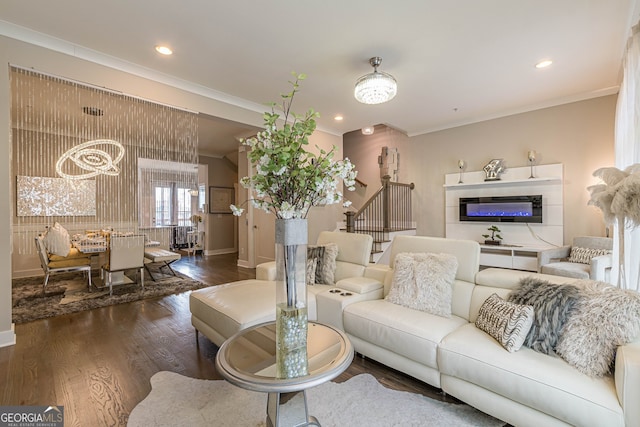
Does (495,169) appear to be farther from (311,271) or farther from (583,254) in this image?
(311,271)

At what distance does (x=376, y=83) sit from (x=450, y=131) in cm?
328

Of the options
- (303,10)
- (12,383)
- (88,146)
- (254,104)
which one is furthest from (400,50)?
(12,383)

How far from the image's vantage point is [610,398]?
1255 millimetres

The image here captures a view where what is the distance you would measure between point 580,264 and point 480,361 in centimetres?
323

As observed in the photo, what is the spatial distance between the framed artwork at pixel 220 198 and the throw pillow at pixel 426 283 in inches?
267

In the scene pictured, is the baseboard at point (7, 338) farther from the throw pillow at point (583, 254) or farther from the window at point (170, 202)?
the throw pillow at point (583, 254)

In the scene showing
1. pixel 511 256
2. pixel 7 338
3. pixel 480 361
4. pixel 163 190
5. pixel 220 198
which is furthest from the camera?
pixel 220 198

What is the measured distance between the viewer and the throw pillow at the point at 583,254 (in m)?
3.60

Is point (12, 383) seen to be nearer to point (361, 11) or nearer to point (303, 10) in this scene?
point (303, 10)

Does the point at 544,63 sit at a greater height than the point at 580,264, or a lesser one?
greater

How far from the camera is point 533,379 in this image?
1.42 metres

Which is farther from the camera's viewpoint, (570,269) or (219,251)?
(219,251)

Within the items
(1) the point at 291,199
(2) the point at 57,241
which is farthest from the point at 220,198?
(1) the point at 291,199

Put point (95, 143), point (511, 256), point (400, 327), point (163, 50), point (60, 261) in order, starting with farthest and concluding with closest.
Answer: point (511, 256), point (60, 261), point (95, 143), point (163, 50), point (400, 327)
